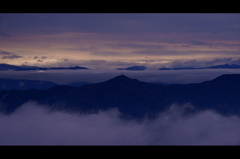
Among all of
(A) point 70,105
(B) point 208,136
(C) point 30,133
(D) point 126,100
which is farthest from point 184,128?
(C) point 30,133

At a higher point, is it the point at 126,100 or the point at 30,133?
the point at 126,100

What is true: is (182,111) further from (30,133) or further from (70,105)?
(30,133)

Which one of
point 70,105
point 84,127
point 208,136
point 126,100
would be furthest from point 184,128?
point 70,105

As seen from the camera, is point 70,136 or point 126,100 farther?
point 126,100

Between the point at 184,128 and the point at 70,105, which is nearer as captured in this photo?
the point at 184,128

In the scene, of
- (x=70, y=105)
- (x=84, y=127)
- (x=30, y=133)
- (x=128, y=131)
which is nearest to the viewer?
(x=30, y=133)

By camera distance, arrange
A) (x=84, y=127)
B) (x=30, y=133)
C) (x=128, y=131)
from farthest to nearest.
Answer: (x=84, y=127) < (x=128, y=131) < (x=30, y=133)

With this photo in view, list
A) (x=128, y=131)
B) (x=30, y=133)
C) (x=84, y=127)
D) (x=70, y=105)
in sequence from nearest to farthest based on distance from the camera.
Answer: (x=30, y=133) < (x=128, y=131) < (x=84, y=127) < (x=70, y=105)

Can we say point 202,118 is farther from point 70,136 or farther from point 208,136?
point 70,136
